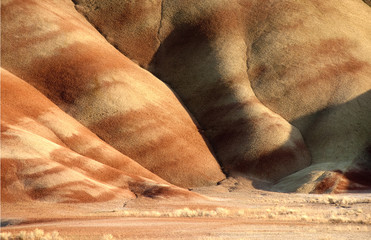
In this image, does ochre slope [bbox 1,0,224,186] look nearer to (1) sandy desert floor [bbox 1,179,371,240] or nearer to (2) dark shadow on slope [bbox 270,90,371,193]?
(2) dark shadow on slope [bbox 270,90,371,193]

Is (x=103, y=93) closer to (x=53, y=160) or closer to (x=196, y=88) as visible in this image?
(x=196, y=88)

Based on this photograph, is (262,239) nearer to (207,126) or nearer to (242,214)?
(242,214)

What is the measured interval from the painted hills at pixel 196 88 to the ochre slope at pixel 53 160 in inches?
8.1

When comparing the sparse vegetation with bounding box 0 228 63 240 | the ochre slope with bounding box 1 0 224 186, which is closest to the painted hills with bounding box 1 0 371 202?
the ochre slope with bounding box 1 0 224 186

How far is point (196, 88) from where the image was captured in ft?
231

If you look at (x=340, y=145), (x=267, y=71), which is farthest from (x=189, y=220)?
(x=267, y=71)

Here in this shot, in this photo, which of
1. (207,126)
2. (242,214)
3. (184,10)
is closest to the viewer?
(242,214)

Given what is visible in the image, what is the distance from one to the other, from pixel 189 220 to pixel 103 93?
32378 millimetres

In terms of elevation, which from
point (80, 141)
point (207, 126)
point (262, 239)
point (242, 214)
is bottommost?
point (207, 126)

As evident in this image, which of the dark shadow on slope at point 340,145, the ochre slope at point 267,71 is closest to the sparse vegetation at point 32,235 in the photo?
the dark shadow on slope at point 340,145

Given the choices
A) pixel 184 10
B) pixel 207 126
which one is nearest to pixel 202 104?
pixel 207 126

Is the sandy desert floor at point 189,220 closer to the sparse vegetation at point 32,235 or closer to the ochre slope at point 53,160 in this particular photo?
the sparse vegetation at point 32,235

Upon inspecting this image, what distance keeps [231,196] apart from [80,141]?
14.4 metres

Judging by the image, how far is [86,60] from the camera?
2467 inches
